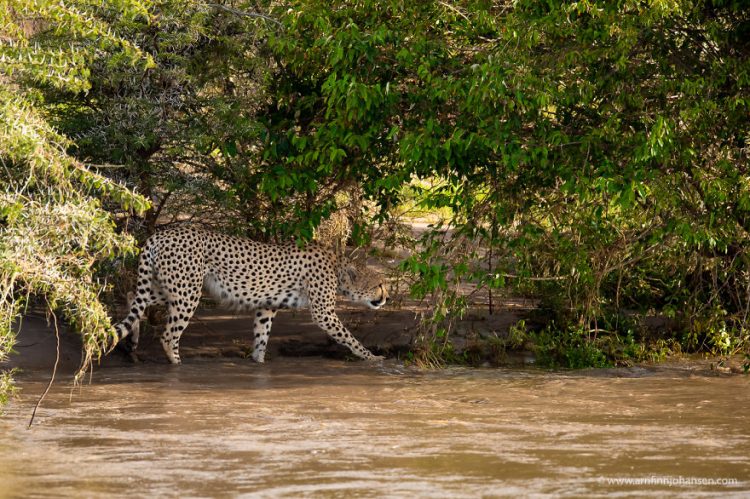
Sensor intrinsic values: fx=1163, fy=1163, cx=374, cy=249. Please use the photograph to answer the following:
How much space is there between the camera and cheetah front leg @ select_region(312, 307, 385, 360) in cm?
1093

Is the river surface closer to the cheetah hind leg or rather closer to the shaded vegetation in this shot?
the cheetah hind leg

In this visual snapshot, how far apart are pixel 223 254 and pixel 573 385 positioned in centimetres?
345

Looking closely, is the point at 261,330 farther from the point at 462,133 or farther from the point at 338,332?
the point at 462,133

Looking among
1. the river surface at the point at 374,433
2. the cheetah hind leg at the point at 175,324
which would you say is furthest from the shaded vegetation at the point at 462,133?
the cheetah hind leg at the point at 175,324

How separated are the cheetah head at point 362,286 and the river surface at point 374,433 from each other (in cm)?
109

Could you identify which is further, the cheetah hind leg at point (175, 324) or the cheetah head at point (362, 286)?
the cheetah head at point (362, 286)

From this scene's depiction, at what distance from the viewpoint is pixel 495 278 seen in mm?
9883

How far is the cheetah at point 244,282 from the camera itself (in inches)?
415

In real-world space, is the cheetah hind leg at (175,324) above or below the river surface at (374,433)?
above

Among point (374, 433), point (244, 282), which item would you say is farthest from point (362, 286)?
point (374, 433)

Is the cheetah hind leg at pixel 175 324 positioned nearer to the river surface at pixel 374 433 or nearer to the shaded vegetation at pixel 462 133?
the river surface at pixel 374 433

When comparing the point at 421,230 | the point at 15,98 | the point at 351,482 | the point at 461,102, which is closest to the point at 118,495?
the point at 351,482

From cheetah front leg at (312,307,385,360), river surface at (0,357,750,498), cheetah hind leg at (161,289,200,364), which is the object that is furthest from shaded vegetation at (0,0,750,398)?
cheetah hind leg at (161,289,200,364)

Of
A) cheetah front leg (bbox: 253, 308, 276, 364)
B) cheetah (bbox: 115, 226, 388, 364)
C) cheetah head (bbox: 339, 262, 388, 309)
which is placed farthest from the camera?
cheetah head (bbox: 339, 262, 388, 309)
